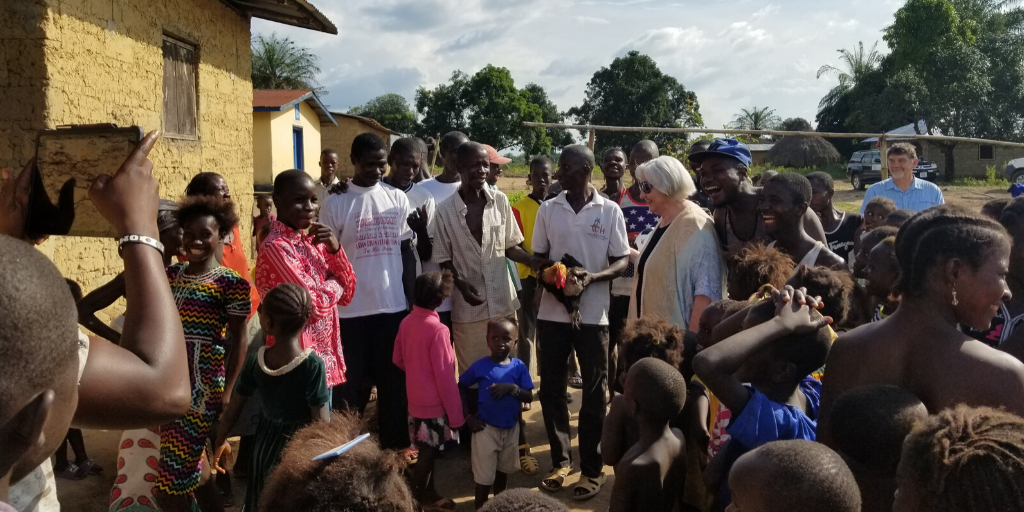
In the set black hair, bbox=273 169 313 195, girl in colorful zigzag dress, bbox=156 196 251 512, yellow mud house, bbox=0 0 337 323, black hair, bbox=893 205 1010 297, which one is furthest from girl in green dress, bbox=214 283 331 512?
yellow mud house, bbox=0 0 337 323

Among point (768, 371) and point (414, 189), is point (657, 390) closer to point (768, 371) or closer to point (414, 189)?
point (768, 371)

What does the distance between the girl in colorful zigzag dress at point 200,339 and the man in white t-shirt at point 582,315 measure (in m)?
1.88

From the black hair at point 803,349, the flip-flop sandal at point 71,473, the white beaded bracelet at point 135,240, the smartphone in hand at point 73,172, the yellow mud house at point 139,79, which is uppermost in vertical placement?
the yellow mud house at point 139,79

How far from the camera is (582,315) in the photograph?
4.49 metres

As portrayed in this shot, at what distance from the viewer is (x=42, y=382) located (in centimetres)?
106

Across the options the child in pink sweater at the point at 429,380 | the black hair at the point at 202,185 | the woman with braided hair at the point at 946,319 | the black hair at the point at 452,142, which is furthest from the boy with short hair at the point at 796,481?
the black hair at the point at 452,142

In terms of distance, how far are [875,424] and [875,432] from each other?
2 centimetres

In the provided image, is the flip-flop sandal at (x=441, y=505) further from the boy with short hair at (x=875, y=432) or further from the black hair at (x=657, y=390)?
the boy with short hair at (x=875, y=432)

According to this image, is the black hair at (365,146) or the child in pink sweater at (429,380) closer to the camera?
the child in pink sweater at (429,380)

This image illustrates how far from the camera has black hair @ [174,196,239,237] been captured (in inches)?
135

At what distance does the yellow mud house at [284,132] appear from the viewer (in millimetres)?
20297

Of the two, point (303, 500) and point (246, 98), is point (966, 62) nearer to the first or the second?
point (246, 98)

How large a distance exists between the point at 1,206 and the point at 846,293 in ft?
9.60

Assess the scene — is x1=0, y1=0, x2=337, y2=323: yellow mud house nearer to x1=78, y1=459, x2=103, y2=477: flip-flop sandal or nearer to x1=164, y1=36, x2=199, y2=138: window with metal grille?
x1=164, y1=36, x2=199, y2=138: window with metal grille
